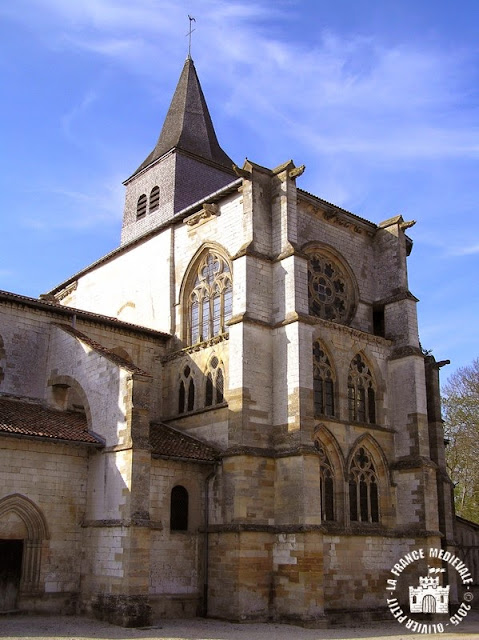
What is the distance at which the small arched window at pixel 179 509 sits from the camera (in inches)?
740

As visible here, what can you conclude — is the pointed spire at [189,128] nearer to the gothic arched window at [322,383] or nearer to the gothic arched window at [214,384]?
the gothic arched window at [214,384]

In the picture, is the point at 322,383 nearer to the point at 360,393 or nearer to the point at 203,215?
the point at 360,393

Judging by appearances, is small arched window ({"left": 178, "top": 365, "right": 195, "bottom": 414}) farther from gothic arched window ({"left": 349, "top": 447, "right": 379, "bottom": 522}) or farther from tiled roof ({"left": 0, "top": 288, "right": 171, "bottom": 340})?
gothic arched window ({"left": 349, "top": 447, "right": 379, "bottom": 522})

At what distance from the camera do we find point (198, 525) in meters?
19.0

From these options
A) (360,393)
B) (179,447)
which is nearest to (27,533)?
(179,447)

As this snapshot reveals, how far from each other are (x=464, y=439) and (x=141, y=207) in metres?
18.8

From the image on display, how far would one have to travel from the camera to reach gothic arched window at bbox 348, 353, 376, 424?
21.8 meters

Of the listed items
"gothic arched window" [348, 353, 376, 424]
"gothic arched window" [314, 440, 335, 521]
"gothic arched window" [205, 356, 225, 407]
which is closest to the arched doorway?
"gothic arched window" [205, 356, 225, 407]

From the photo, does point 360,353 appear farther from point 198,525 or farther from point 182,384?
point 198,525

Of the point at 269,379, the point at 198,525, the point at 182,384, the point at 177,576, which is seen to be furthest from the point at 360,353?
the point at 177,576

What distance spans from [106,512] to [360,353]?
9548 millimetres

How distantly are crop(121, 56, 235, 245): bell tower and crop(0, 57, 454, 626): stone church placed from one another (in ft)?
9.87

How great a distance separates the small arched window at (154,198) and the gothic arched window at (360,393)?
36.9 ft

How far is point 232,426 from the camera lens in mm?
19094
